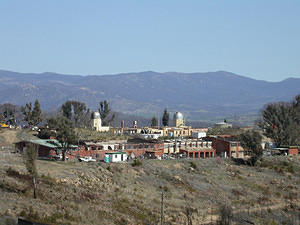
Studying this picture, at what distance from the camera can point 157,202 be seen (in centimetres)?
5056

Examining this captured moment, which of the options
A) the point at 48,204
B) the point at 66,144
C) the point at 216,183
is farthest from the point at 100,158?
the point at 48,204

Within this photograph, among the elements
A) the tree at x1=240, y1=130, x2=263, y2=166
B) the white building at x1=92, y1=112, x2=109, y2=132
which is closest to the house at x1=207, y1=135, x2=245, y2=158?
the tree at x1=240, y1=130, x2=263, y2=166

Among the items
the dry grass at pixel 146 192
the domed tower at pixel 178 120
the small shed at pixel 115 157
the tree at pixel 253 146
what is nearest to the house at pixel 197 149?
the dry grass at pixel 146 192

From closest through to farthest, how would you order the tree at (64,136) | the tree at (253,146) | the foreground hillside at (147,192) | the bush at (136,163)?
the foreground hillside at (147,192) < the tree at (64,136) < the bush at (136,163) < the tree at (253,146)

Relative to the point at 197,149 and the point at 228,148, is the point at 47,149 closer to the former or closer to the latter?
the point at 197,149

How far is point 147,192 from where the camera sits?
177 ft

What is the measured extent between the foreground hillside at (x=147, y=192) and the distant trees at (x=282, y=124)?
1864 centimetres

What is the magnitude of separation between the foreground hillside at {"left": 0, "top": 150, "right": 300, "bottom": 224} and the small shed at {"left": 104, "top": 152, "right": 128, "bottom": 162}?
11.6ft

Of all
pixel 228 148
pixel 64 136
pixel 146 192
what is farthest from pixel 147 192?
pixel 228 148

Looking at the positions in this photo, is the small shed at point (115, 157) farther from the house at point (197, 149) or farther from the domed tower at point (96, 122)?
the domed tower at point (96, 122)

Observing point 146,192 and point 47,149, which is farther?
point 47,149

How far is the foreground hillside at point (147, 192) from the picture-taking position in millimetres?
41156

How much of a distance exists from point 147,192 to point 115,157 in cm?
1314

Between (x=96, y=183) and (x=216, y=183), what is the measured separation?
18.1 meters
